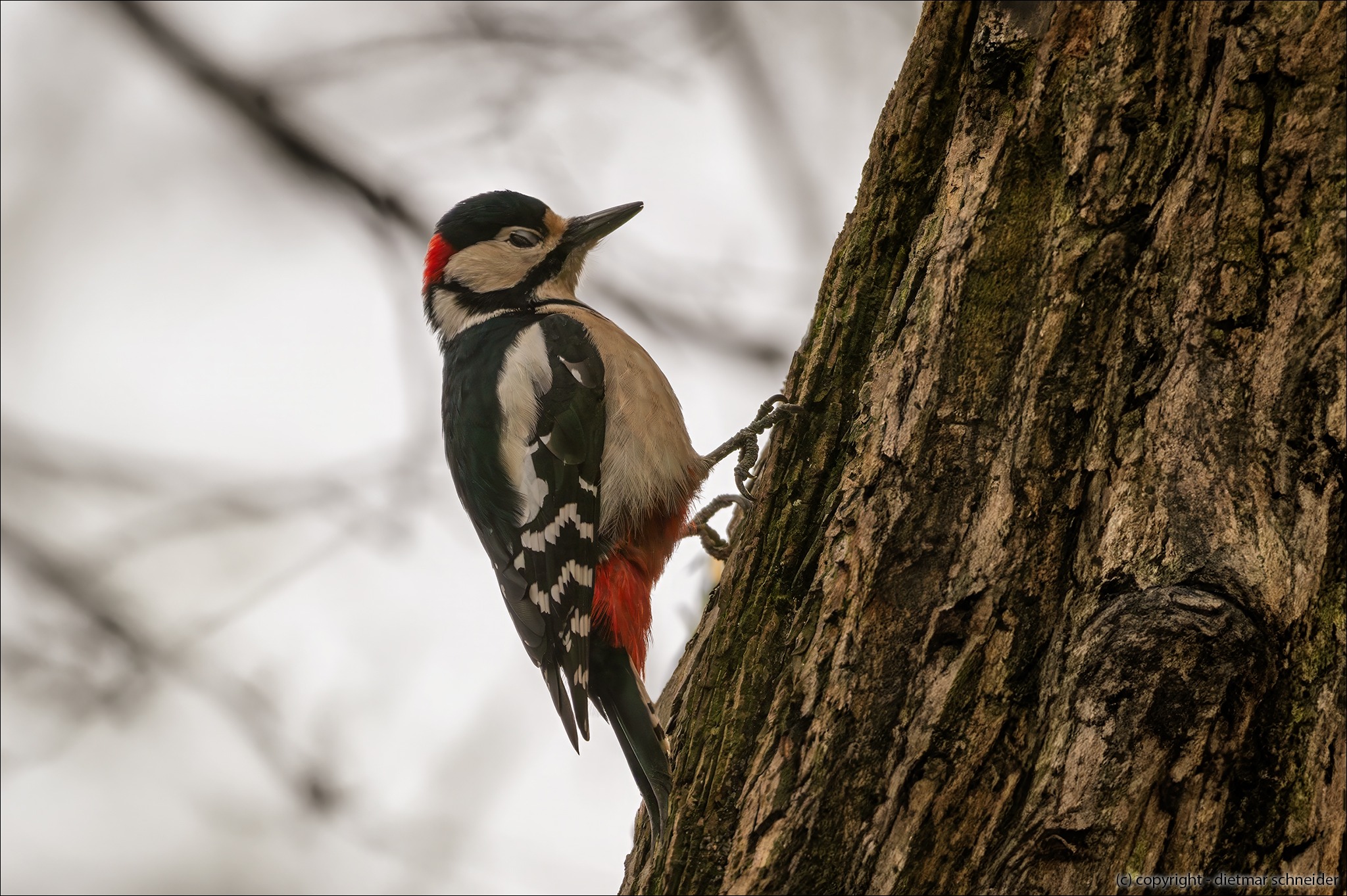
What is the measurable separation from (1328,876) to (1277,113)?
1.05m

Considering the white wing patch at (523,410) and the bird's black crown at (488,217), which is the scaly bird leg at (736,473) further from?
the bird's black crown at (488,217)

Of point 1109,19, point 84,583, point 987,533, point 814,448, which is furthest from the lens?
point 84,583

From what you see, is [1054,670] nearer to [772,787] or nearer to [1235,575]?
[1235,575]

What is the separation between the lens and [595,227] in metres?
4.22

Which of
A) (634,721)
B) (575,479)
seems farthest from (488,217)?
(634,721)

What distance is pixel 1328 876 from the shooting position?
1.40 metres

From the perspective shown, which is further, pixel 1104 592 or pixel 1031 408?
pixel 1031 408

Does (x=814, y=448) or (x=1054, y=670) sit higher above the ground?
(x=814, y=448)

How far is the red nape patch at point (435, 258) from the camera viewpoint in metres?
4.42

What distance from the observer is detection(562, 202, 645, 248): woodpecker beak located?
4207 millimetres

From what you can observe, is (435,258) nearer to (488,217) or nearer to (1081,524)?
(488,217)

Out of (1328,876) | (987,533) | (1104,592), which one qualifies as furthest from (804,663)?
(1328,876)

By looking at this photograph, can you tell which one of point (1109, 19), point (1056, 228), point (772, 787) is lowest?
point (772, 787)

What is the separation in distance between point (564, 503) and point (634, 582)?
33cm
